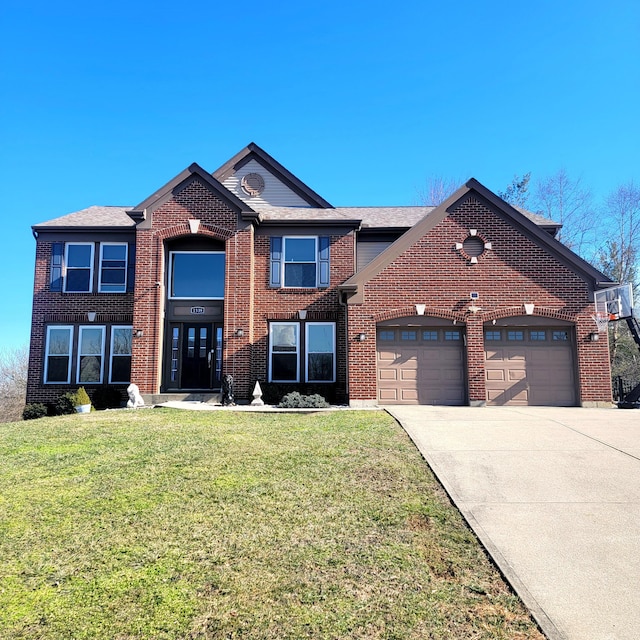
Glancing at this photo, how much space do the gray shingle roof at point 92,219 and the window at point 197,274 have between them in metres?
2.13

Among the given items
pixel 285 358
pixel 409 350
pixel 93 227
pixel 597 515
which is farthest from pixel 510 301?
pixel 93 227

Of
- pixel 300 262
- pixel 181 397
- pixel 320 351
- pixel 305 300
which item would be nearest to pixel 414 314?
pixel 320 351

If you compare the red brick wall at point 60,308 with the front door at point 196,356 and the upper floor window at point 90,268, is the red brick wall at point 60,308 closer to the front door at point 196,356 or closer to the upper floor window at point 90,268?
the upper floor window at point 90,268

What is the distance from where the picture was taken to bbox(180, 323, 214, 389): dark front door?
1495 cm

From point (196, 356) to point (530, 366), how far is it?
10513 millimetres

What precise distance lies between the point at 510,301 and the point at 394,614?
11.9 m

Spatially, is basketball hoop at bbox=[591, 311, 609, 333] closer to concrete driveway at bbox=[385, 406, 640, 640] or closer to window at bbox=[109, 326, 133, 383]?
concrete driveway at bbox=[385, 406, 640, 640]

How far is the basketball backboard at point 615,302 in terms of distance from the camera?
42.5ft

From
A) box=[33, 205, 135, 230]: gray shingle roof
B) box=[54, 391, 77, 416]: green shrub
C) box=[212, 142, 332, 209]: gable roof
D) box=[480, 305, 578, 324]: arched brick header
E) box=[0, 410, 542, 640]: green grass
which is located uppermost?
box=[212, 142, 332, 209]: gable roof

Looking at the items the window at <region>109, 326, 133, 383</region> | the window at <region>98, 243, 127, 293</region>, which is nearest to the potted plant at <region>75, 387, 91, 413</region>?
the window at <region>109, 326, 133, 383</region>

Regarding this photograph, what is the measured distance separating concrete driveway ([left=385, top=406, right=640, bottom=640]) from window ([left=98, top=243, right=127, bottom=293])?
11.7m

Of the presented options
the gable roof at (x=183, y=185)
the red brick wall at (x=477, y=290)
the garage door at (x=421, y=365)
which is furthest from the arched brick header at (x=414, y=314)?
the gable roof at (x=183, y=185)

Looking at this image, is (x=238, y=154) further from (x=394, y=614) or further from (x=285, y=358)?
(x=394, y=614)

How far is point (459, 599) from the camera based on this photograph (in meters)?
3.22
